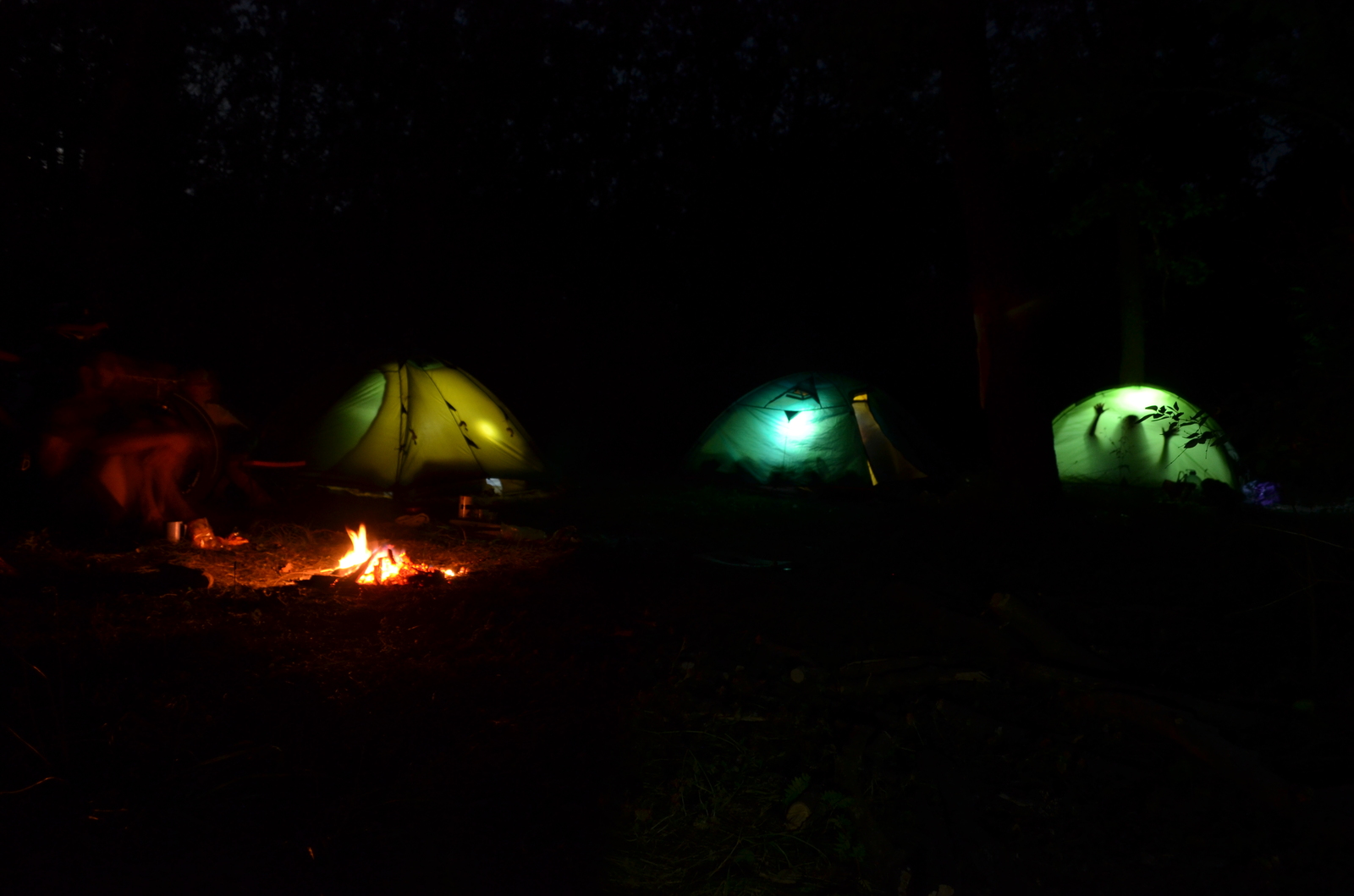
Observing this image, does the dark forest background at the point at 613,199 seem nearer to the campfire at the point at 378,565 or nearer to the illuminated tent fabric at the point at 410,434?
the illuminated tent fabric at the point at 410,434

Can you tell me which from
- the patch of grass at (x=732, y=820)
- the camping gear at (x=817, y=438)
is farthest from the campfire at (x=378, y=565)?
the camping gear at (x=817, y=438)

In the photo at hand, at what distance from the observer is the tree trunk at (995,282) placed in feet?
27.7

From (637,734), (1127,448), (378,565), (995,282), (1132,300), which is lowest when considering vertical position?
(637,734)

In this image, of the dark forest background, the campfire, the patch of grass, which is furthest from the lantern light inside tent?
the patch of grass

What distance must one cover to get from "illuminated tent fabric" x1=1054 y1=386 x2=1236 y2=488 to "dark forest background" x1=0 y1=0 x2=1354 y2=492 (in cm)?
87

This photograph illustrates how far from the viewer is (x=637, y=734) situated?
350 cm

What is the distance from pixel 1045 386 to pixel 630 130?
13708 mm

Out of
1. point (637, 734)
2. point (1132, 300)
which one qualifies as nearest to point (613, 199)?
point (1132, 300)

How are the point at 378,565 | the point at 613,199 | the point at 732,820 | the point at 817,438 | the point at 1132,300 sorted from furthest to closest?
the point at 613,199, the point at 1132,300, the point at 817,438, the point at 378,565, the point at 732,820

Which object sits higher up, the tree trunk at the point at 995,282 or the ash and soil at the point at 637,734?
the tree trunk at the point at 995,282

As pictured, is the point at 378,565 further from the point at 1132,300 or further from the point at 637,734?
the point at 1132,300

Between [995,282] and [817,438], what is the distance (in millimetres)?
3378

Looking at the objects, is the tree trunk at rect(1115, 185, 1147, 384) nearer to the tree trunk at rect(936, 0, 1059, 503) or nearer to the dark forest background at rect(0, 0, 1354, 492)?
the dark forest background at rect(0, 0, 1354, 492)

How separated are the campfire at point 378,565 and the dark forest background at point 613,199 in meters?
3.90
